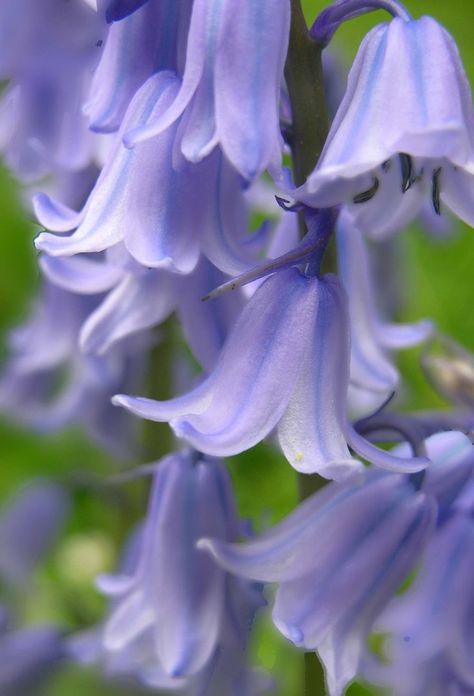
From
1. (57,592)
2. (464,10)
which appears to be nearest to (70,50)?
(57,592)

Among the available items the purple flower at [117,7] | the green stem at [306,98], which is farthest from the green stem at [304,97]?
the purple flower at [117,7]

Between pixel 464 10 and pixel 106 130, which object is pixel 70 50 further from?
pixel 464 10

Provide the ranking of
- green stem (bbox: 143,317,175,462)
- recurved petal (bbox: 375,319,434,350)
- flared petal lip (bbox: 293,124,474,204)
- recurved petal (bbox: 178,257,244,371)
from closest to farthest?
flared petal lip (bbox: 293,124,474,204) → recurved petal (bbox: 178,257,244,371) → recurved petal (bbox: 375,319,434,350) → green stem (bbox: 143,317,175,462)

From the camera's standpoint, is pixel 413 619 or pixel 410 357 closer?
pixel 413 619

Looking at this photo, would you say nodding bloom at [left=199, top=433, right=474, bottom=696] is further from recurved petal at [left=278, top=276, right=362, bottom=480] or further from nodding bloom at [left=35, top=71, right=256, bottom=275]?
nodding bloom at [left=35, top=71, right=256, bottom=275]

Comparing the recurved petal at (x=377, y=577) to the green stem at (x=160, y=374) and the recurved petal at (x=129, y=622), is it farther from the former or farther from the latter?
the green stem at (x=160, y=374)

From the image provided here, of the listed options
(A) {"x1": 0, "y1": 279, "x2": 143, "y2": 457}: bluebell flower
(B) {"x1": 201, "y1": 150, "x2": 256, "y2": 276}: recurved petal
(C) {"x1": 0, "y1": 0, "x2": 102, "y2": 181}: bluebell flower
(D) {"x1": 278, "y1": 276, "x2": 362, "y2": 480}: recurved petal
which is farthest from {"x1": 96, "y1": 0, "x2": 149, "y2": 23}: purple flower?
(A) {"x1": 0, "y1": 279, "x2": 143, "y2": 457}: bluebell flower
